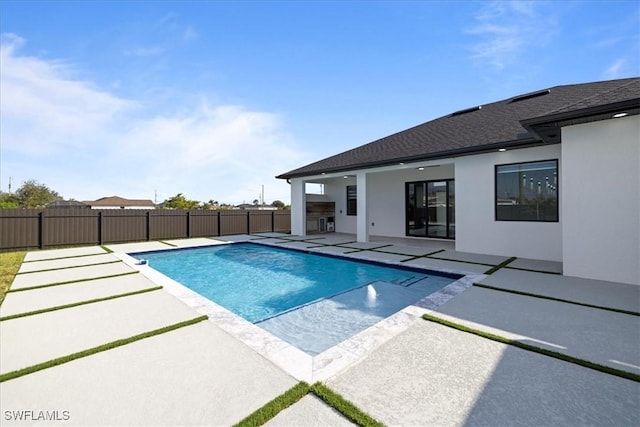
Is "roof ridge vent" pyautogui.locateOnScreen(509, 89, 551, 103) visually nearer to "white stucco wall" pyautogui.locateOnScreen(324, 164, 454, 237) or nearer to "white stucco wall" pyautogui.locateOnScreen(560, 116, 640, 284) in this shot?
"white stucco wall" pyautogui.locateOnScreen(324, 164, 454, 237)

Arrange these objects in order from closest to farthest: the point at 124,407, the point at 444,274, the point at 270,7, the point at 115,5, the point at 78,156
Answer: the point at 124,407
the point at 444,274
the point at 115,5
the point at 270,7
the point at 78,156

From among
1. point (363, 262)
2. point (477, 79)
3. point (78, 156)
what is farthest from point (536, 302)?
point (78, 156)

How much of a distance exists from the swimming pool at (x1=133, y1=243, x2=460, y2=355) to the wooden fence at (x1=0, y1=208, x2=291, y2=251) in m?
3.26

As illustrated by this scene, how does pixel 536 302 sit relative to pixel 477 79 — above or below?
below

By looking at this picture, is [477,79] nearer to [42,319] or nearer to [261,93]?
[261,93]

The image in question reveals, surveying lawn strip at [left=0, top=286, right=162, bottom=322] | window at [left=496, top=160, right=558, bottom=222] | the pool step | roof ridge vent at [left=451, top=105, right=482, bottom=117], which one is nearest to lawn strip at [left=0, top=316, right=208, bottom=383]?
lawn strip at [left=0, top=286, right=162, bottom=322]

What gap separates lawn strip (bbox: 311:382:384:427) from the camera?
1.66 meters

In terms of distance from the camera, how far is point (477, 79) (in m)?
10.7

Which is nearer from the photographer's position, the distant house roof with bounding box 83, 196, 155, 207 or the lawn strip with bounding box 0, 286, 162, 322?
the lawn strip with bounding box 0, 286, 162, 322

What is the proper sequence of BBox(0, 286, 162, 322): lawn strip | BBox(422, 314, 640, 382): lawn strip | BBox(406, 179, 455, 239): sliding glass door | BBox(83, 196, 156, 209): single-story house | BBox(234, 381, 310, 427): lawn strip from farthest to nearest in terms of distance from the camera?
BBox(83, 196, 156, 209): single-story house < BBox(406, 179, 455, 239): sliding glass door < BBox(0, 286, 162, 322): lawn strip < BBox(422, 314, 640, 382): lawn strip < BBox(234, 381, 310, 427): lawn strip

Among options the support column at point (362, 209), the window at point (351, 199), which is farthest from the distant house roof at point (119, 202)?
the support column at point (362, 209)

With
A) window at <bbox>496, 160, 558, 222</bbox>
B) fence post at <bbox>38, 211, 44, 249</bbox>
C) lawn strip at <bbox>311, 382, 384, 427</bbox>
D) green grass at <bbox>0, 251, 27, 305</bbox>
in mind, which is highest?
window at <bbox>496, 160, 558, 222</bbox>

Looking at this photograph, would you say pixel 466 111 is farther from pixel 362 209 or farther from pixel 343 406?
pixel 343 406

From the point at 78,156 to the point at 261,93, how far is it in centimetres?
1555
